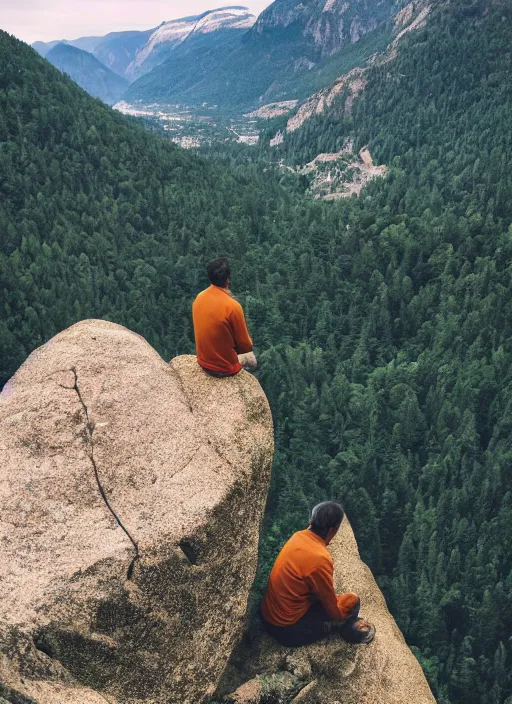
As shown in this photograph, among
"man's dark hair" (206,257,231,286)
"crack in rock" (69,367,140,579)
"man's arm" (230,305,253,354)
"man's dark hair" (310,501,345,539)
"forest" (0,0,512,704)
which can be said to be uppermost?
"man's dark hair" (206,257,231,286)

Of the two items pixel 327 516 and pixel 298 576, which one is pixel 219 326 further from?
pixel 298 576

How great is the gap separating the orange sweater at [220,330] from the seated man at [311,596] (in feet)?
15.0

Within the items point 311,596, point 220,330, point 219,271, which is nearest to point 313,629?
point 311,596

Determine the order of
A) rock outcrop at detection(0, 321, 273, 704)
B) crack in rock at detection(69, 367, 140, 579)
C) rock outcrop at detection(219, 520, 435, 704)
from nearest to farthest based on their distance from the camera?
rock outcrop at detection(0, 321, 273, 704) < crack in rock at detection(69, 367, 140, 579) < rock outcrop at detection(219, 520, 435, 704)

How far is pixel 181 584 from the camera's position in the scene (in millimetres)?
10477

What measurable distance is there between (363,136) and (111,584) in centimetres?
12639

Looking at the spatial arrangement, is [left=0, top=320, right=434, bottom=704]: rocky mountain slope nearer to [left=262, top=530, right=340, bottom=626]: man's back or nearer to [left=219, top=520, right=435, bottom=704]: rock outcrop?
[left=219, top=520, right=435, bottom=704]: rock outcrop

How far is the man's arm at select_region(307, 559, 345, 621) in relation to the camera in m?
10.6

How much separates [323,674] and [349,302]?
4245 cm

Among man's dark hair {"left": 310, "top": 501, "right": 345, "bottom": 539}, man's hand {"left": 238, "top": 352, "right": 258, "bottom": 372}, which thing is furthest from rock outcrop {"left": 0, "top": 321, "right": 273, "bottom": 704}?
man's dark hair {"left": 310, "top": 501, "right": 345, "bottom": 539}

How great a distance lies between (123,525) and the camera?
1036 centimetres

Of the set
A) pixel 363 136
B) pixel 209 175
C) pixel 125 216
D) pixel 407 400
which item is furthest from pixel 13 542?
pixel 363 136

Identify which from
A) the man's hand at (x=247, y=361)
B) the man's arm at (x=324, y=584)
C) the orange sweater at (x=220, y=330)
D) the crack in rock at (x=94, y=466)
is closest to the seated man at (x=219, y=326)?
the orange sweater at (x=220, y=330)

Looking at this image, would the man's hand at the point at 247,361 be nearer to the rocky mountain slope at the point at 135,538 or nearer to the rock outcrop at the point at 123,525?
the rocky mountain slope at the point at 135,538
